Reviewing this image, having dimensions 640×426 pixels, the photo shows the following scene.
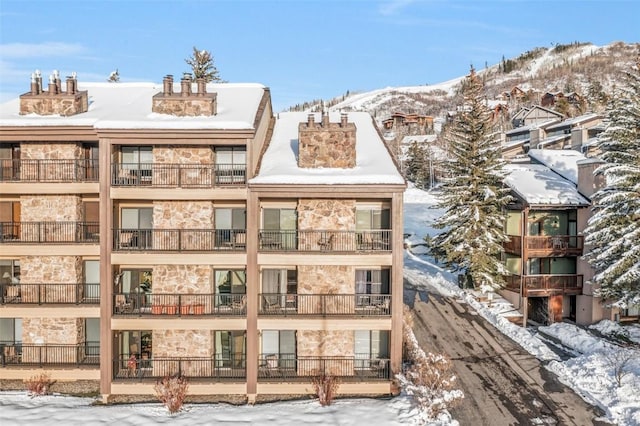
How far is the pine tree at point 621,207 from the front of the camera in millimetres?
23828

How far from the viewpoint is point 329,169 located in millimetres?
19797

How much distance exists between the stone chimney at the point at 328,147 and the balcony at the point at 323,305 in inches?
230

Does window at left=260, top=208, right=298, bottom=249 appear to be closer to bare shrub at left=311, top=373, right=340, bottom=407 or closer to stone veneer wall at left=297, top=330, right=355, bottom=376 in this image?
stone veneer wall at left=297, top=330, right=355, bottom=376

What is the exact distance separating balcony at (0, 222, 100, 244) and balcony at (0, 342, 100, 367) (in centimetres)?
468

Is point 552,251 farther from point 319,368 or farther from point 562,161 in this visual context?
point 319,368

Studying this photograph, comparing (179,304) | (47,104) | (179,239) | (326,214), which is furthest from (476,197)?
(47,104)

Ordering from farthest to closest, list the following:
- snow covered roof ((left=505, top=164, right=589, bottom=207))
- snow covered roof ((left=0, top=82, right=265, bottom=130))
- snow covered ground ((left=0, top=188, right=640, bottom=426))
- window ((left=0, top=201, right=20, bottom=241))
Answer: snow covered roof ((left=505, top=164, right=589, bottom=207))
window ((left=0, top=201, right=20, bottom=241))
snow covered roof ((left=0, top=82, right=265, bottom=130))
snow covered ground ((left=0, top=188, right=640, bottom=426))

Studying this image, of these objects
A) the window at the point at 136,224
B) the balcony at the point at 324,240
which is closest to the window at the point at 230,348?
the balcony at the point at 324,240

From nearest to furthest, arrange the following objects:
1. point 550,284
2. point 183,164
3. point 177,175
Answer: point 183,164 → point 177,175 → point 550,284

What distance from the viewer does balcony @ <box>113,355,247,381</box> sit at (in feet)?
62.8

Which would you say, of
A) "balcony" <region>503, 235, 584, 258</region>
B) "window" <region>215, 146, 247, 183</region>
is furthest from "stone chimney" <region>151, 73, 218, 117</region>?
"balcony" <region>503, 235, 584, 258</region>

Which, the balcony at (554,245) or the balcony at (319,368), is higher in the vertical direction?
the balcony at (554,245)

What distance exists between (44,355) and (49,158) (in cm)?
879

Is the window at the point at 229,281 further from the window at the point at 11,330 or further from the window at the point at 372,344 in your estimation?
the window at the point at 11,330
